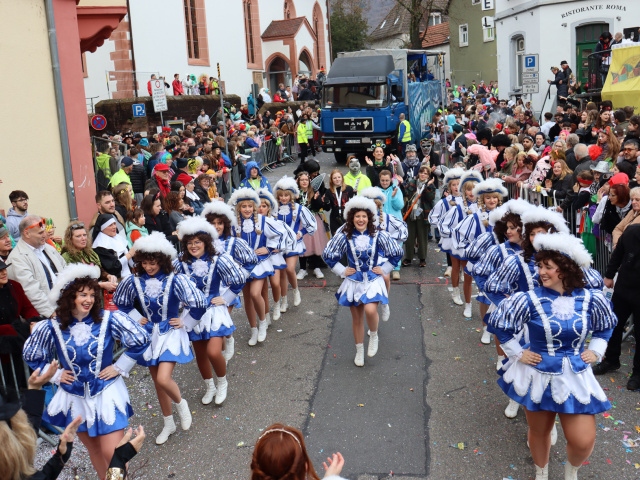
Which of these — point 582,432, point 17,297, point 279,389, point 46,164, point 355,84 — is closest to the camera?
point 582,432

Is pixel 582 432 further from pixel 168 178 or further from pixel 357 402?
pixel 168 178

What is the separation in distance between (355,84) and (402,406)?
15998 millimetres

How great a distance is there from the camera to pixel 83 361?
4645 mm

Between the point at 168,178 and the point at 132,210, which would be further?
the point at 168,178

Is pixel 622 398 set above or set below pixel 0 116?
below

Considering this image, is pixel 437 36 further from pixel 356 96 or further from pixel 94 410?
pixel 94 410

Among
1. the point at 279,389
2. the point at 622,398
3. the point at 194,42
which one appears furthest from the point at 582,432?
the point at 194,42

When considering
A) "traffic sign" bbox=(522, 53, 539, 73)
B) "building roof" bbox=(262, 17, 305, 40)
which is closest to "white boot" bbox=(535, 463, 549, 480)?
"traffic sign" bbox=(522, 53, 539, 73)

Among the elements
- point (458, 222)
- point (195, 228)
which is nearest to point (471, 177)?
point (458, 222)

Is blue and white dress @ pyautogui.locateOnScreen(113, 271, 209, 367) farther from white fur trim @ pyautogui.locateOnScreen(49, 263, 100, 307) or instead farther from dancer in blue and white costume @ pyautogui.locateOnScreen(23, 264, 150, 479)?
white fur trim @ pyautogui.locateOnScreen(49, 263, 100, 307)

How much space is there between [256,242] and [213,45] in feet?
79.9

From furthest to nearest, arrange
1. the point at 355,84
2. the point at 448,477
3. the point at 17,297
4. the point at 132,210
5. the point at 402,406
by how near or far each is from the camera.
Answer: the point at 355,84
the point at 132,210
the point at 402,406
the point at 17,297
the point at 448,477

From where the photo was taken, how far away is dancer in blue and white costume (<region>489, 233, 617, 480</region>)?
432 cm

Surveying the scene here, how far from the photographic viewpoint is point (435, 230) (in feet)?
40.4
